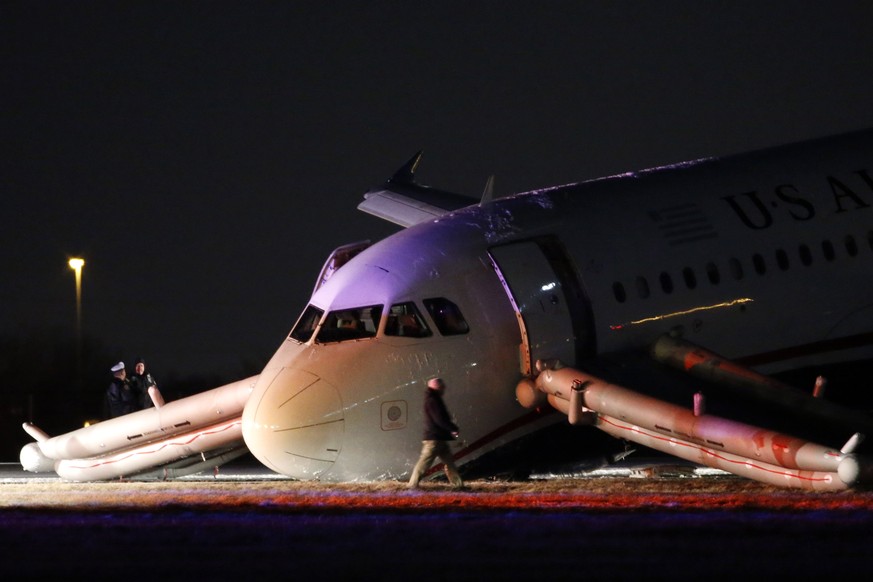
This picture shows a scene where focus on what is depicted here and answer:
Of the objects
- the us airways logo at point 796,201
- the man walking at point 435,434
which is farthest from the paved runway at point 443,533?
the us airways logo at point 796,201

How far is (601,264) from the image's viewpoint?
20.8m

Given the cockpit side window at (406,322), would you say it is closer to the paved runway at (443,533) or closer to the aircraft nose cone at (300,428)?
the aircraft nose cone at (300,428)

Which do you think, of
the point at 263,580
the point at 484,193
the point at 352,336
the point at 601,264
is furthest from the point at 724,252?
the point at 263,580

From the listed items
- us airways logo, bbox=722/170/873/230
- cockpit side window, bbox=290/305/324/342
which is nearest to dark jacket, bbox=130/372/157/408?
cockpit side window, bbox=290/305/324/342

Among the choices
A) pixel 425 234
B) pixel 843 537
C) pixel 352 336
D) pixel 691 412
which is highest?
pixel 425 234

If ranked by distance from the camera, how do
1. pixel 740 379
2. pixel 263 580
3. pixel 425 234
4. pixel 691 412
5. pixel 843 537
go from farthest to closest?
pixel 425 234 < pixel 740 379 < pixel 691 412 < pixel 843 537 < pixel 263 580

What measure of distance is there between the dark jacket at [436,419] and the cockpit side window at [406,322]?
1080mm

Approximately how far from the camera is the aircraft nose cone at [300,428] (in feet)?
61.8

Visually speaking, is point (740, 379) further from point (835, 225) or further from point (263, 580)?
point (263, 580)

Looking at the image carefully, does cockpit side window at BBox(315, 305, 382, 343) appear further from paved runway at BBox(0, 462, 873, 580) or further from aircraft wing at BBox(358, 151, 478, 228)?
aircraft wing at BBox(358, 151, 478, 228)

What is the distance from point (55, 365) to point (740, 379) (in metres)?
53.0

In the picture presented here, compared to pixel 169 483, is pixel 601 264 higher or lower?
higher

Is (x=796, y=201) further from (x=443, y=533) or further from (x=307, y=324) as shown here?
(x=443, y=533)

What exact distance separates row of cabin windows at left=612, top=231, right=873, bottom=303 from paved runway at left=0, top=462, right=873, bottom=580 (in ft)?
9.47
